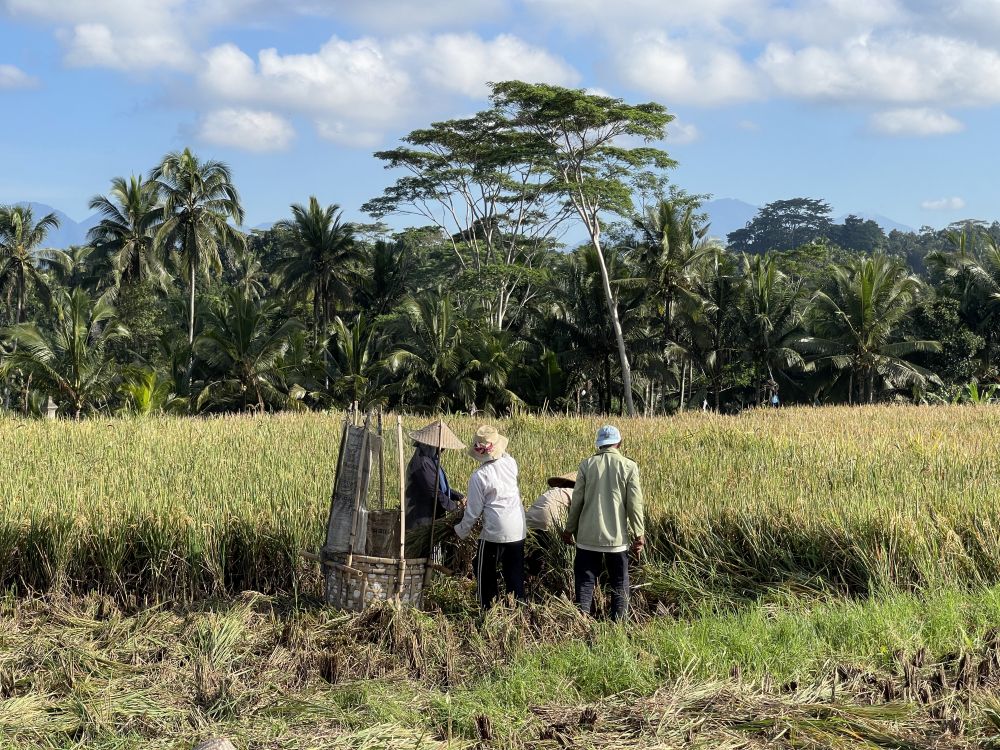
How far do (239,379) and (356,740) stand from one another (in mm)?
20262

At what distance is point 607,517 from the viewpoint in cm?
501

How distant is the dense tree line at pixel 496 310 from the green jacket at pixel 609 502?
1618 cm

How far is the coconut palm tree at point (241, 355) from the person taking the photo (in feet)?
72.8

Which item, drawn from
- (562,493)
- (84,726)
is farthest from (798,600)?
(84,726)

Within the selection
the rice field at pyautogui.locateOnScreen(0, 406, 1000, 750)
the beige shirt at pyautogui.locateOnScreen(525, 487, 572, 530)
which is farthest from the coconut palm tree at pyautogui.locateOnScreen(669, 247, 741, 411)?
the beige shirt at pyautogui.locateOnScreen(525, 487, 572, 530)

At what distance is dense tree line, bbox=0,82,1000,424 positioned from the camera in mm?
22922

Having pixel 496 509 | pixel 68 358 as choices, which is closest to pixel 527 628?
pixel 496 509

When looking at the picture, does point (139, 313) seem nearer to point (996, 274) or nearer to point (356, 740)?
point (996, 274)

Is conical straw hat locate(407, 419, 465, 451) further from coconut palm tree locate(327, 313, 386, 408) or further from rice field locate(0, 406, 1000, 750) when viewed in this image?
coconut palm tree locate(327, 313, 386, 408)

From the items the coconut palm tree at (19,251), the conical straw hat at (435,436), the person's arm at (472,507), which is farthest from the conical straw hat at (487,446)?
the coconut palm tree at (19,251)

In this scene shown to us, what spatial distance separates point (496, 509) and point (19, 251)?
34.4m

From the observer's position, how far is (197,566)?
19.6 feet

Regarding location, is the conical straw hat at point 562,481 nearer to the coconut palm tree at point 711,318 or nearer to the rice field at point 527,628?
the rice field at point 527,628

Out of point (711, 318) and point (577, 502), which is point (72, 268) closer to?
point (711, 318)
